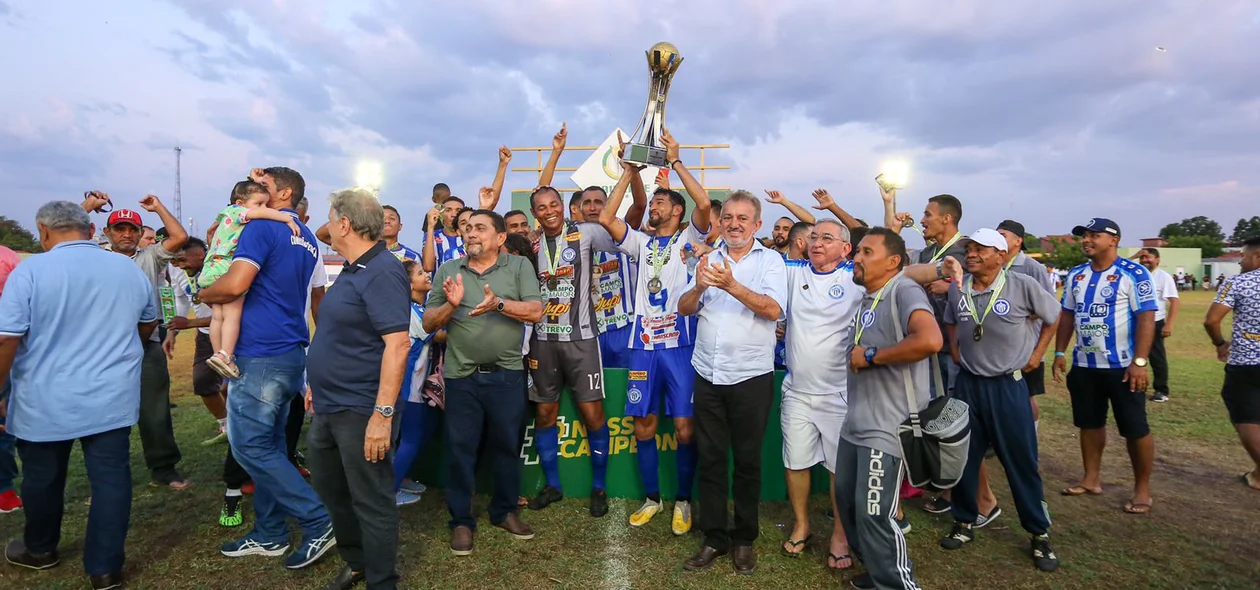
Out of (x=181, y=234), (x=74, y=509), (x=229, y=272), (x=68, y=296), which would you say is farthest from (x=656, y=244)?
(x=74, y=509)

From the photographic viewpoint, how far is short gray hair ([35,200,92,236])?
3621 millimetres

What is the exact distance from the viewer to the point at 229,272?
12.3 ft

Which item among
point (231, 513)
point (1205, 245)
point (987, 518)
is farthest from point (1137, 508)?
point (1205, 245)

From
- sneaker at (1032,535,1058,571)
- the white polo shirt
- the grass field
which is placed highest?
the white polo shirt

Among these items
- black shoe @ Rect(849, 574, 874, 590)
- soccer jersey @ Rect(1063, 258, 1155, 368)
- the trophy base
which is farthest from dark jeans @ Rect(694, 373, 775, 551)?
soccer jersey @ Rect(1063, 258, 1155, 368)

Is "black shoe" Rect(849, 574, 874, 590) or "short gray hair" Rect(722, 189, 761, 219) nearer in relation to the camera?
"black shoe" Rect(849, 574, 874, 590)

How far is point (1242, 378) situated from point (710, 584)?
5.01 metres

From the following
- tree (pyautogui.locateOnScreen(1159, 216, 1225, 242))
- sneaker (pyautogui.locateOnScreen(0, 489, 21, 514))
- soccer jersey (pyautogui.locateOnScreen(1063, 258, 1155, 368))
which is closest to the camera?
sneaker (pyautogui.locateOnScreen(0, 489, 21, 514))

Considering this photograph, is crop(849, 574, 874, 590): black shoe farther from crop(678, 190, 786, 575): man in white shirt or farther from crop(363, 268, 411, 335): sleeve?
crop(363, 268, 411, 335): sleeve

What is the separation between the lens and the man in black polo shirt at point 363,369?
10.3 feet

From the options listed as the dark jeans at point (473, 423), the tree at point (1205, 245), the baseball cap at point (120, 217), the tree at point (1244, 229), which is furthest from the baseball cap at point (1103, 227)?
the tree at point (1244, 229)

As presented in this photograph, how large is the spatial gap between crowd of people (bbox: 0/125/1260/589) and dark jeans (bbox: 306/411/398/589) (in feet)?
0.04

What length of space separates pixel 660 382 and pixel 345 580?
2352mm

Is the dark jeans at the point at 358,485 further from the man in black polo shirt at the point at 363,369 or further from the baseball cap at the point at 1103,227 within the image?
the baseball cap at the point at 1103,227
